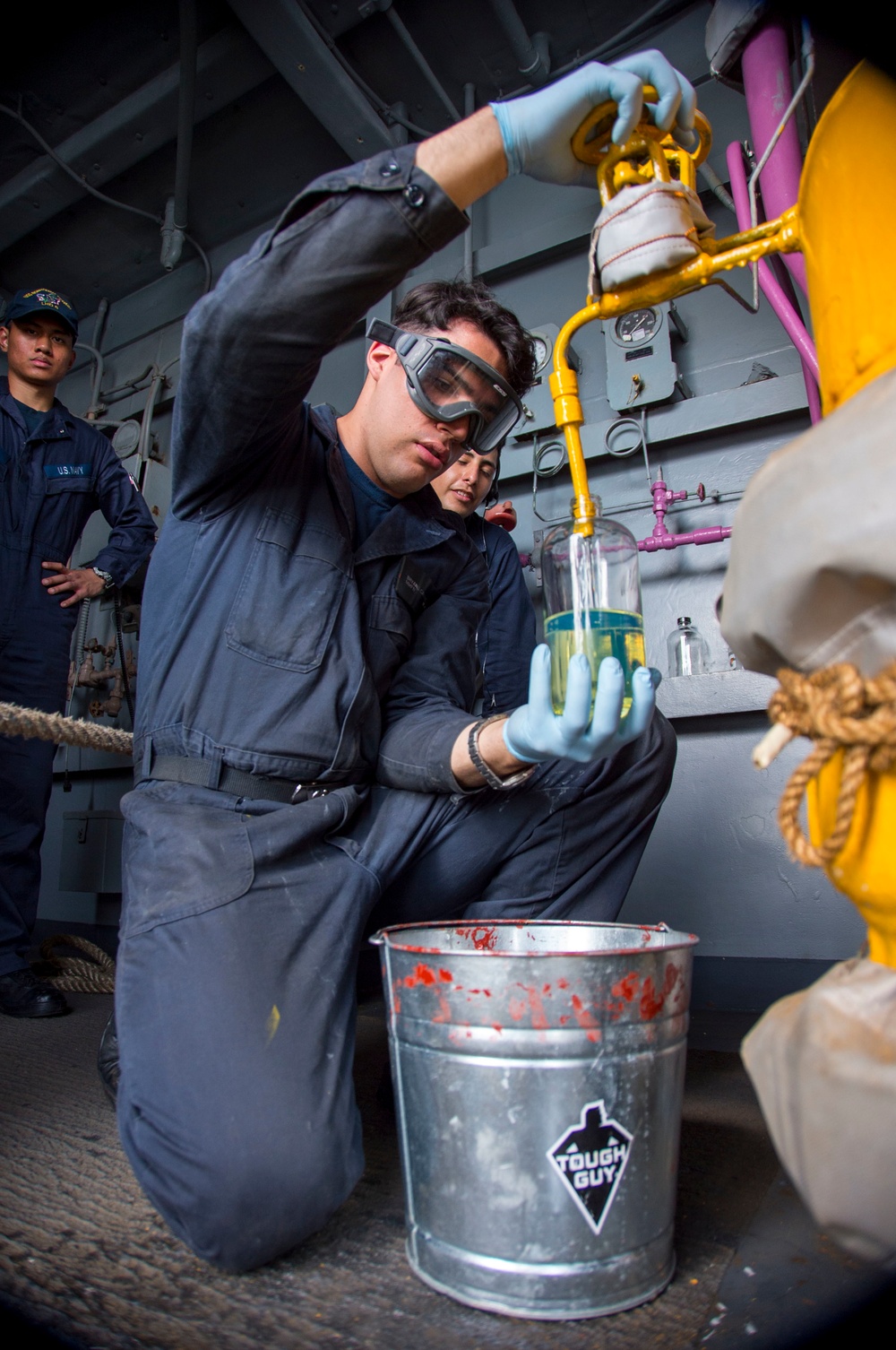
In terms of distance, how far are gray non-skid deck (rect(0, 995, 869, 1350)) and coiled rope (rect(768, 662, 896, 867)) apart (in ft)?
1.42

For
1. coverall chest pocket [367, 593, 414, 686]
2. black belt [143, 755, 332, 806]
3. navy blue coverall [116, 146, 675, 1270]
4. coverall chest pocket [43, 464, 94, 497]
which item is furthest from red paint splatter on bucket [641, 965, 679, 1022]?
coverall chest pocket [43, 464, 94, 497]

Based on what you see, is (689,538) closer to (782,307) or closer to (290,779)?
(782,307)

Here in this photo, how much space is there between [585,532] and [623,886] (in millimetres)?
522

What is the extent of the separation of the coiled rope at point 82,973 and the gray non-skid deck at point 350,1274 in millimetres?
999

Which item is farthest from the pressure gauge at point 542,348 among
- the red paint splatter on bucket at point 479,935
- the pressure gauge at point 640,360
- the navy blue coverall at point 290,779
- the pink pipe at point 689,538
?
the red paint splatter on bucket at point 479,935

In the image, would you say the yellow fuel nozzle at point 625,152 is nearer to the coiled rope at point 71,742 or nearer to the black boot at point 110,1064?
the coiled rope at point 71,742

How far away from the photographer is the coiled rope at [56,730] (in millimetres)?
1201

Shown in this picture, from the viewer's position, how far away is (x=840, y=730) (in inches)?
16.8

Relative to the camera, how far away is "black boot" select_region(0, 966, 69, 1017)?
169cm

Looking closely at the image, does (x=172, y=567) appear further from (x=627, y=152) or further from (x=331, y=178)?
(x=627, y=152)

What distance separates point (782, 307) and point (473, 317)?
672 millimetres

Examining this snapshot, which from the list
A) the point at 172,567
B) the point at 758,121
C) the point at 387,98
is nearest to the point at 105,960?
the point at 172,567

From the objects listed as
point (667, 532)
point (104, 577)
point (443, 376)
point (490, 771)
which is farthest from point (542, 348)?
point (490, 771)

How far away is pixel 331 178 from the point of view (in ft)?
2.75
